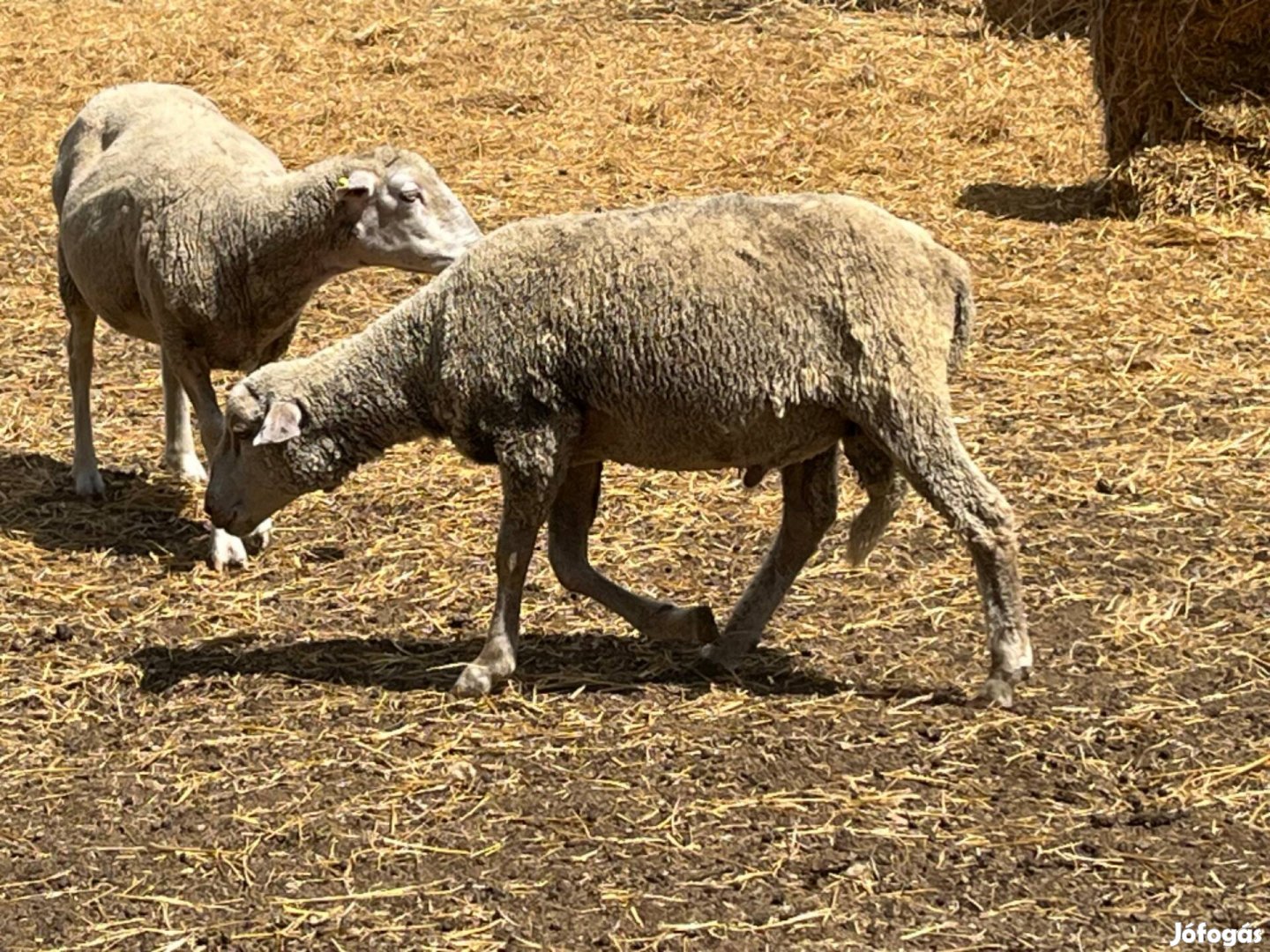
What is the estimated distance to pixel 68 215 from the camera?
8.19 metres

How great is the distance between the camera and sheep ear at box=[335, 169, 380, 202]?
736 centimetres

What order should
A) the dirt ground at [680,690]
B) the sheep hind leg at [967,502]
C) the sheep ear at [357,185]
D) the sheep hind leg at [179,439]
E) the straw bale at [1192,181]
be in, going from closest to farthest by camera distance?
the dirt ground at [680,690], the sheep hind leg at [967,502], the sheep ear at [357,185], the sheep hind leg at [179,439], the straw bale at [1192,181]

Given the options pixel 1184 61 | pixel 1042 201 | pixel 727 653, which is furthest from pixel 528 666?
pixel 1184 61

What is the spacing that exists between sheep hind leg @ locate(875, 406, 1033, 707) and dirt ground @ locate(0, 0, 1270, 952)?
32 centimetres

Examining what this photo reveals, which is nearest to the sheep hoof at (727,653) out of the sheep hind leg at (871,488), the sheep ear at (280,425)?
the sheep hind leg at (871,488)

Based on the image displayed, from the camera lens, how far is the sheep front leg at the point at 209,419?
7.42 metres

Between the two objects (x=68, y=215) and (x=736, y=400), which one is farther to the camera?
(x=68, y=215)

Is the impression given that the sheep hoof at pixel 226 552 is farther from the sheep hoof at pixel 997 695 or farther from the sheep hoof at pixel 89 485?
the sheep hoof at pixel 997 695

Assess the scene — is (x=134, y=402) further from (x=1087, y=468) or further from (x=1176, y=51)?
(x=1176, y=51)

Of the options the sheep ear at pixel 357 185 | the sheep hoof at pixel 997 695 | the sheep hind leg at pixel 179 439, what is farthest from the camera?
the sheep hind leg at pixel 179 439

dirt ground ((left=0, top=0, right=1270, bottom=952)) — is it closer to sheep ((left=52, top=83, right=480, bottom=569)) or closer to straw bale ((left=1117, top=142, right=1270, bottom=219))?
straw bale ((left=1117, top=142, right=1270, bottom=219))

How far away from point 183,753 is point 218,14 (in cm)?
1163

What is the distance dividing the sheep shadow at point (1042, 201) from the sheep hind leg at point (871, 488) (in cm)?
564

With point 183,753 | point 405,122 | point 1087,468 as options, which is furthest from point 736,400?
point 405,122
